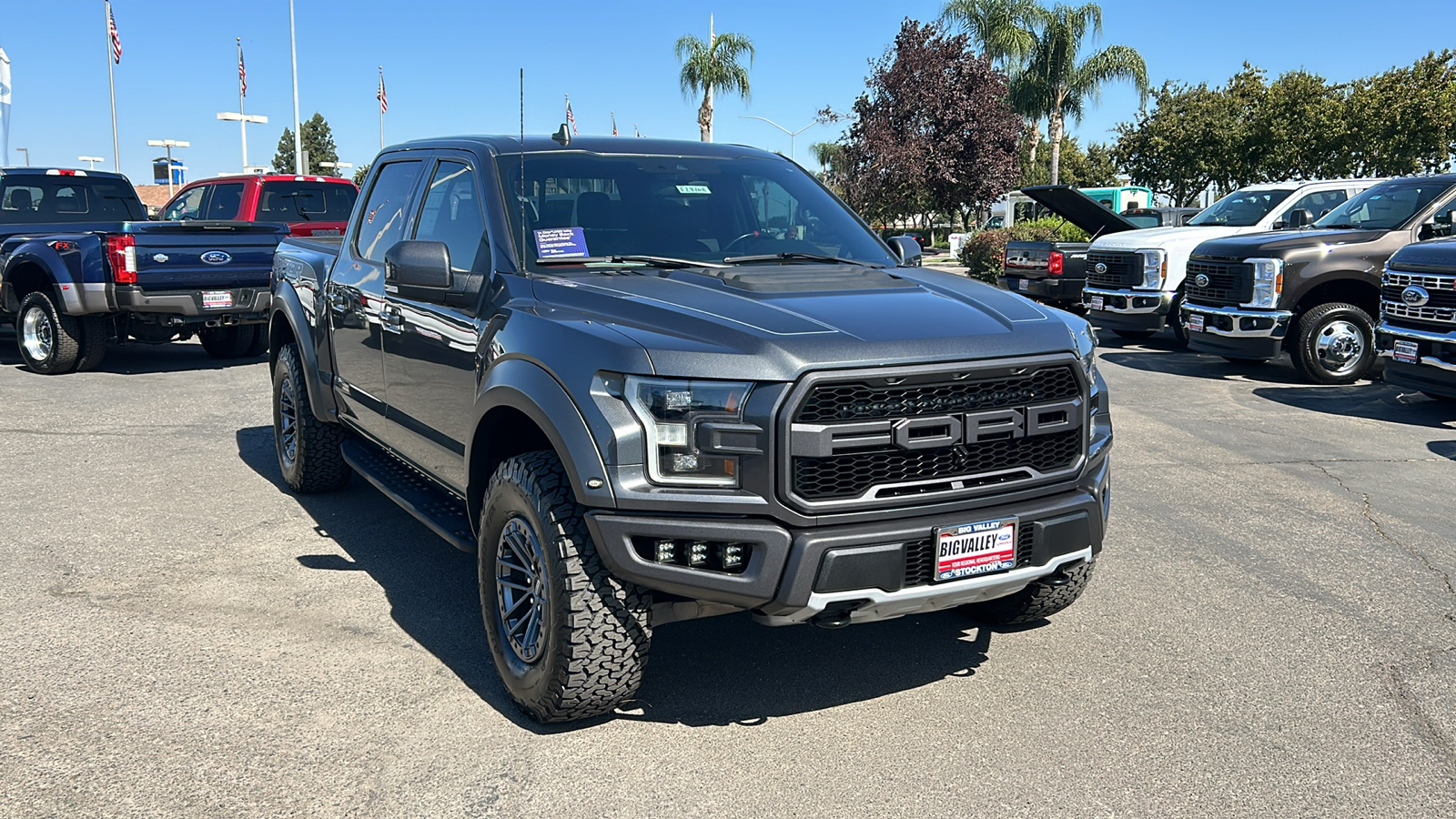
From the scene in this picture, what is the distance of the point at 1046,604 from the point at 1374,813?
4.50 feet

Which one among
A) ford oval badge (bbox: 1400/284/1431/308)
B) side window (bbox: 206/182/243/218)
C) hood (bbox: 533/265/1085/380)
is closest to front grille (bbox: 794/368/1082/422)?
hood (bbox: 533/265/1085/380)

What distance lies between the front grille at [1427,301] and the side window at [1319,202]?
4.84m

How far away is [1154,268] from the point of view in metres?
13.4

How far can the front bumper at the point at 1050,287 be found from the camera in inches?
595

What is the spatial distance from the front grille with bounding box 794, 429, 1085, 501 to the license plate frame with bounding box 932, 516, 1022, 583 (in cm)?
13

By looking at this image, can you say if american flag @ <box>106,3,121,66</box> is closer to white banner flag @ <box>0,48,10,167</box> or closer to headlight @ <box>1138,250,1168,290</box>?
white banner flag @ <box>0,48,10,167</box>

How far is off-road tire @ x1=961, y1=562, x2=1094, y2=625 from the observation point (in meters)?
4.29

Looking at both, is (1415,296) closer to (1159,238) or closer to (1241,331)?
(1241,331)

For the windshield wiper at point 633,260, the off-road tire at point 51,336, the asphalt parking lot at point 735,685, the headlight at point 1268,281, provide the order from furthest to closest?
the off-road tire at point 51,336
the headlight at point 1268,281
the windshield wiper at point 633,260
the asphalt parking lot at point 735,685

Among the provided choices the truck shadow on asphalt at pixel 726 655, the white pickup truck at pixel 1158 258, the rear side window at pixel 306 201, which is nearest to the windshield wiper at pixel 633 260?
the truck shadow on asphalt at pixel 726 655

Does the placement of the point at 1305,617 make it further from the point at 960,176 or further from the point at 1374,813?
the point at 960,176

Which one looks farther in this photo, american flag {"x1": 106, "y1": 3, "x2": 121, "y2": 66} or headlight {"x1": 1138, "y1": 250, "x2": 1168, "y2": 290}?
american flag {"x1": 106, "y1": 3, "x2": 121, "y2": 66}

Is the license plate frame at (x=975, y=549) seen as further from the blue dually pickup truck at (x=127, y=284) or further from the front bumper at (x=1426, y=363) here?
the blue dually pickup truck at (x=127, y=284)

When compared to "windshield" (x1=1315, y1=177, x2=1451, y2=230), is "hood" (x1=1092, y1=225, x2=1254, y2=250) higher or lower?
lower
